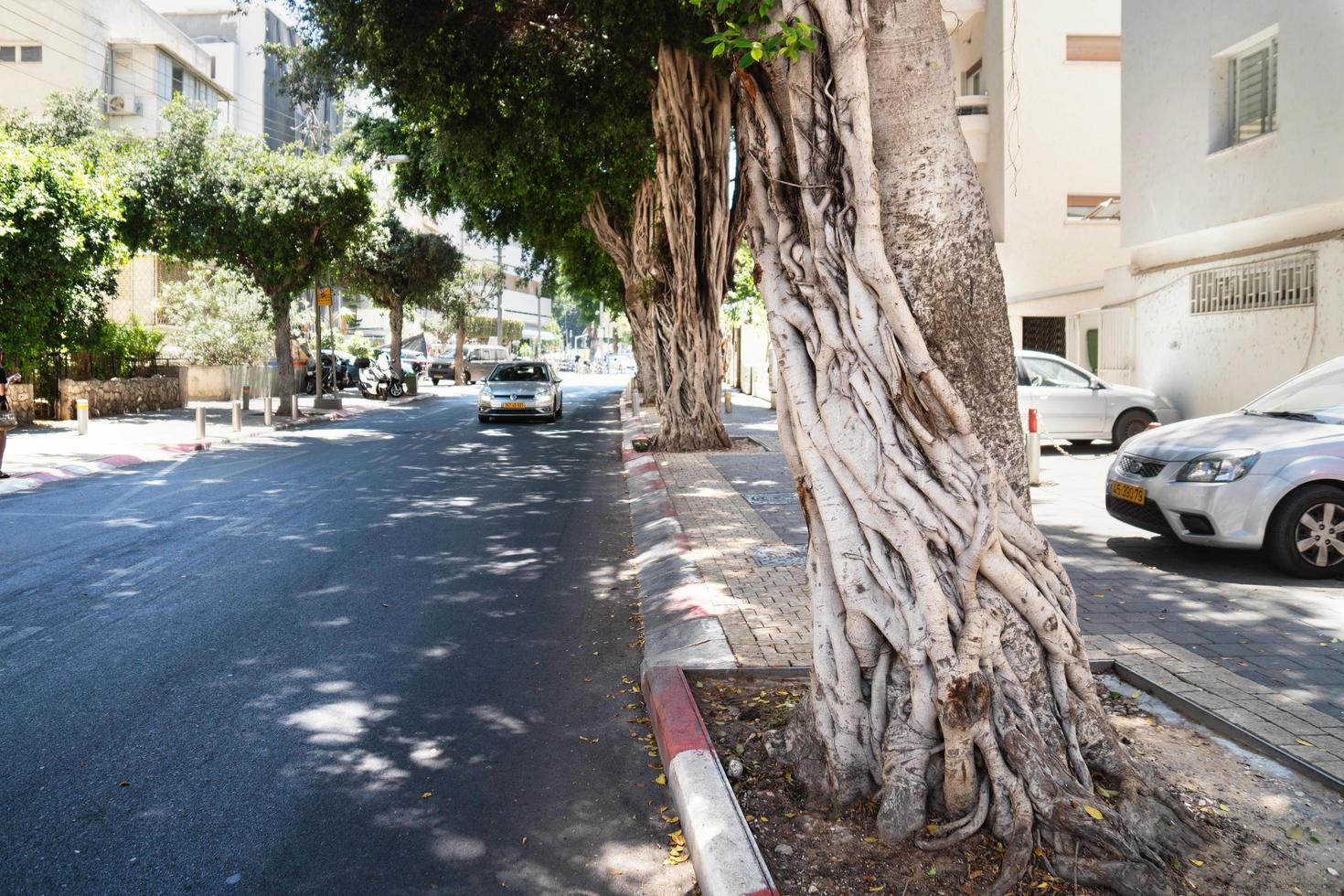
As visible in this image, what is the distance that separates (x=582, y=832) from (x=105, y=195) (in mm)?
20848

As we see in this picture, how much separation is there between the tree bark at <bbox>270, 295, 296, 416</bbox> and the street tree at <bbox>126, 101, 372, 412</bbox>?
32 mm

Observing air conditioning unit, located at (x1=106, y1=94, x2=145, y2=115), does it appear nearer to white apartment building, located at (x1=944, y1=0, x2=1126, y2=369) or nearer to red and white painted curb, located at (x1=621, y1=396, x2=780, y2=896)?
white apartment building, located at (x1=944, y1=0, x2=1126, y2=369)

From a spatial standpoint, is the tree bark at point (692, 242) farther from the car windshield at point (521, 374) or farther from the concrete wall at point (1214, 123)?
the car windshield at point (521, 374)

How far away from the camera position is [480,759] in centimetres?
451

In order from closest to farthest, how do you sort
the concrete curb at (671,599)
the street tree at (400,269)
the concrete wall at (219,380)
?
the concrete curb at (671,599), the concrete wall at (219,380), the street tree at (400,269)

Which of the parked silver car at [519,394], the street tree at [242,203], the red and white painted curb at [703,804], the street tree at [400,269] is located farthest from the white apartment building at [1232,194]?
the street tree at [400,269]

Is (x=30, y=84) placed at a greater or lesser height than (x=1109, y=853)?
greater

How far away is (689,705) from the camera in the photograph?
4.79m

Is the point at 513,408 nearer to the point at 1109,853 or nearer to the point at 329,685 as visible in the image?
the point at 329,685

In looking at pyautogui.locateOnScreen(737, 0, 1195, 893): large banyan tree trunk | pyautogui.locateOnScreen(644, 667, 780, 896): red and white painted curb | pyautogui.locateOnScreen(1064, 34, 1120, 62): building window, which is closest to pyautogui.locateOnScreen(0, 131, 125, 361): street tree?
pyautogui.locateOnScreen(644, 667, 780, 896): red and white painted curb

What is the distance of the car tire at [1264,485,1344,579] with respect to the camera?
7.56 metres

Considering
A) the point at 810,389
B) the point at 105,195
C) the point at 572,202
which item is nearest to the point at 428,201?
the point at 572,202

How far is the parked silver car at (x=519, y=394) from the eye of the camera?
25.5 metres

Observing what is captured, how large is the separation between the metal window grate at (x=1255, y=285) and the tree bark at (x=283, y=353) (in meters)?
20.0
